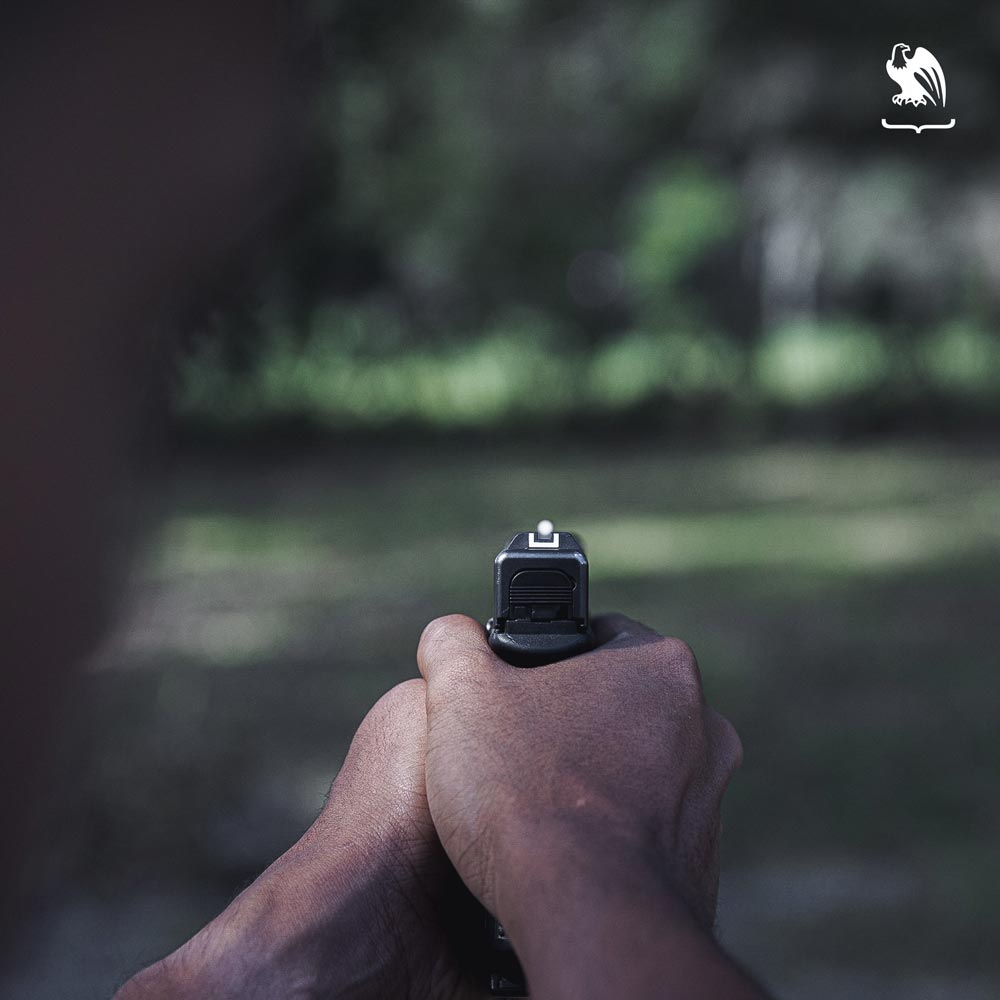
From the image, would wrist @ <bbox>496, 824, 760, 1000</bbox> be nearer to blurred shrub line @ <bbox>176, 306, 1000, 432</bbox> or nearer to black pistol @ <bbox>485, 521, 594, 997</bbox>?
black pistol @ <bbox>485, 521, 594, 997</bbox>

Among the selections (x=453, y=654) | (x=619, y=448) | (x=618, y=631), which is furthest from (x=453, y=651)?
(x=619, y=448)

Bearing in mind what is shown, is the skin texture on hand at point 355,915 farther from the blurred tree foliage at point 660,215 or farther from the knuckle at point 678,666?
the blurred tree foliage at point 660,215

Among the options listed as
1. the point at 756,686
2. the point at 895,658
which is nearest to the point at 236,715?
the point at 756,686

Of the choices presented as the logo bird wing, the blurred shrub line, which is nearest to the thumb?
the logo bird wing

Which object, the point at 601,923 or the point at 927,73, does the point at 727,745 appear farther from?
the point at 927,73

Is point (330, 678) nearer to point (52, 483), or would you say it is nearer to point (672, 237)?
point (52, 483)

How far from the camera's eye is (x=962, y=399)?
17.6m

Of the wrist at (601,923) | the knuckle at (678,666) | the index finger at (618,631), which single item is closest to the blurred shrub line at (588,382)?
the index finger at (618,631)

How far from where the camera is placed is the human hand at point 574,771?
1.06 m

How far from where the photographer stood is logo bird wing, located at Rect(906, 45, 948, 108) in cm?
1106

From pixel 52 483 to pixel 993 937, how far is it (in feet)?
13.7

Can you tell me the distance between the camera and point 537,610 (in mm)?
1441

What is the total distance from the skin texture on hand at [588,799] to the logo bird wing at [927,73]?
409 inches

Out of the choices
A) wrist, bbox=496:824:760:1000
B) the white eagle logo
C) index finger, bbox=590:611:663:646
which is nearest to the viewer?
wrist, bbox=496:824:760:1000
